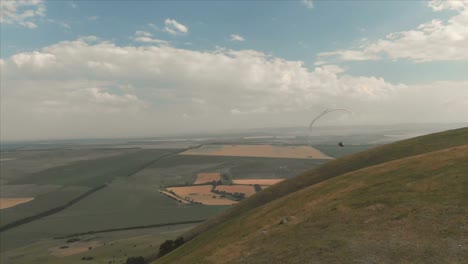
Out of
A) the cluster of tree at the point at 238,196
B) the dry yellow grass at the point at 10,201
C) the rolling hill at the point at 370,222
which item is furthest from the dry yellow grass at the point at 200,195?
the rolling hill at the point at 370,222

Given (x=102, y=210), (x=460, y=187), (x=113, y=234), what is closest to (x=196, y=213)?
(x=113, y=234)

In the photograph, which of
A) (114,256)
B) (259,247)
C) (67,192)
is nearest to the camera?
(259,247)

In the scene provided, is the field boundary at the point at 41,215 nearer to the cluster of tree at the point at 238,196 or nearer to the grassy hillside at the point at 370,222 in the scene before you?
the cluster of tree at the point at 238,196

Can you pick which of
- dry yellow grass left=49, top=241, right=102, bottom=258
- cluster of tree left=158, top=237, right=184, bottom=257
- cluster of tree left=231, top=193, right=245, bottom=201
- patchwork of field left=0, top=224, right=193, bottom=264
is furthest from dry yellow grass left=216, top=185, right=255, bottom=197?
cluster of tree left=158, top=237, right=184, bottom=257

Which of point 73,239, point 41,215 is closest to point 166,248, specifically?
point 73,239

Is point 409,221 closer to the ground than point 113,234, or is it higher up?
higher up

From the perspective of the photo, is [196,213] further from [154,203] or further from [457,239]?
[457,239]
